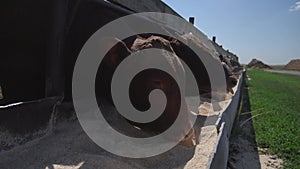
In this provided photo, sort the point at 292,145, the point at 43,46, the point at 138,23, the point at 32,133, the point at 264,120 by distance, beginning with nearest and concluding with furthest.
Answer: the point at 32,133 < the point at 43,46 < the point at 138,23 < the point at 292,145 < the point at 264,120

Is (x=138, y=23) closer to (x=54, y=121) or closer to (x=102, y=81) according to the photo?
(x=102, y=81)

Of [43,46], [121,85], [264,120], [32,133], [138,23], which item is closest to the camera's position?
[32,133]

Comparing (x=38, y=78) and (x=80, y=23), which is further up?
(x=80, y=23)

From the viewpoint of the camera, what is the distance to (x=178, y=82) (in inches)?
79.5

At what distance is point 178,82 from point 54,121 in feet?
3.89

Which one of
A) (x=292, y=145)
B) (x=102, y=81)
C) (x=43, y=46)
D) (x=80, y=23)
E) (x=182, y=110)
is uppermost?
(x=80, y=23)

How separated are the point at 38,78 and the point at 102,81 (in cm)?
66

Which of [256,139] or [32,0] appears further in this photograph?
[256,139]

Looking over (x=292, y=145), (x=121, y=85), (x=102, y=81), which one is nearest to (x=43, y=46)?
(x=102, y=81)

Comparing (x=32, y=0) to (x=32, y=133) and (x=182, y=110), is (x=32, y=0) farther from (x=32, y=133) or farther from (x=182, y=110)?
(x=182, y=110)

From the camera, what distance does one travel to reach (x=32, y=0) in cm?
210

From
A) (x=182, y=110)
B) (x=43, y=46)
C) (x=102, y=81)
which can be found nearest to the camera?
(x=182, y=110)

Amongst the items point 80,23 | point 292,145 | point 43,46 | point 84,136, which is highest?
point 80,23

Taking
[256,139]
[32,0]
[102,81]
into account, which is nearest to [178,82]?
[102,81]
